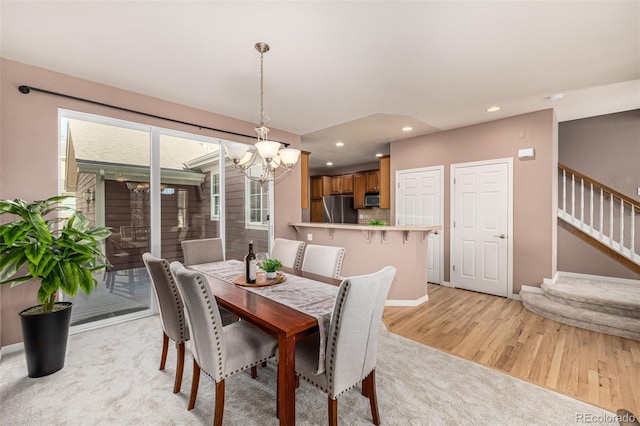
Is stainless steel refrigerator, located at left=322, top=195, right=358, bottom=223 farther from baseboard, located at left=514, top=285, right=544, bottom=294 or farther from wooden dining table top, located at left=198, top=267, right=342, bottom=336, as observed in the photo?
wooden dining table top, located at left=198, top=267, right=342, bottom=336

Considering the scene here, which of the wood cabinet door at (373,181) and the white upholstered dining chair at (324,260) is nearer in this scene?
the white upholstered dining chair at (324,260)

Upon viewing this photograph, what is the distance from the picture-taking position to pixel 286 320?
149 centimetres

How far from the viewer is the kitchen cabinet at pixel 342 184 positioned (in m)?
7.11

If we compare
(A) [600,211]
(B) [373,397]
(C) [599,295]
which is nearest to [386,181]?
(A) [600,211]

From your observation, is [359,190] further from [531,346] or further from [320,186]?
[531,346]

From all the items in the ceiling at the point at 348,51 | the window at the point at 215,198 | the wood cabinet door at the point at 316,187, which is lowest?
the window at the point at 215,198

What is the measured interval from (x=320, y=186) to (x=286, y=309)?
20.7 feet

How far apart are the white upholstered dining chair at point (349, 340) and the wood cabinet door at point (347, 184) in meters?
5.60

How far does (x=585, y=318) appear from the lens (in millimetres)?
3045

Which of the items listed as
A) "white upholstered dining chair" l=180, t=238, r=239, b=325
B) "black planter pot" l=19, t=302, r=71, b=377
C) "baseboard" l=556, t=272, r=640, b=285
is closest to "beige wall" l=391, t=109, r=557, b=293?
"baseboard" l=556, t=272, r=640, b=285

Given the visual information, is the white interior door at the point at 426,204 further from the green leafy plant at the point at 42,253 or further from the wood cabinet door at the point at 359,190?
the green leafy plant at the point at 42,253

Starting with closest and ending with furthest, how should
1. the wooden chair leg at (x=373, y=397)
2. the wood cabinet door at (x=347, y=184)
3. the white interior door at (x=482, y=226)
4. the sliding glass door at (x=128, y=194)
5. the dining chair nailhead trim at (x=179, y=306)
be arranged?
the wooden chair leg at (x=373, y=397), the dining chair nailhead trim at (x=179, y=306), the sliding glass door at (x=128, y=194), the white interior door at (x=482, y=226), the wood cabinet door at (x=347, y=184)

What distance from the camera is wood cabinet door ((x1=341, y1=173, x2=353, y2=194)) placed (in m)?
7.09

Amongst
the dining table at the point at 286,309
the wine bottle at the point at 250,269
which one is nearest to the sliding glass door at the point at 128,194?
the dining table at the point at 286,309
